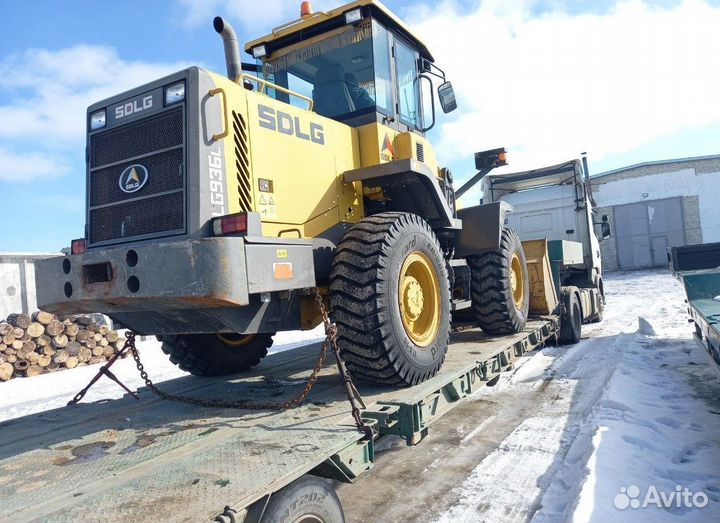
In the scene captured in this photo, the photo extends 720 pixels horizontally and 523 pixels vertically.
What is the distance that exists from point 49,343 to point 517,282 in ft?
28.9

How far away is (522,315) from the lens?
6.07 m

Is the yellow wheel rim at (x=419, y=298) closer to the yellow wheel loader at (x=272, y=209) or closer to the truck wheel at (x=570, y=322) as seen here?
the yellow wheel loader at (x=272, y=209)

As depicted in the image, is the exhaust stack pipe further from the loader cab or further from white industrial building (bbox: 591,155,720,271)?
white industrial building (bbox: 591,155,720,271)

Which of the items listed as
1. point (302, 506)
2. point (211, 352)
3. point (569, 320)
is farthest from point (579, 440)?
point (569, 320)

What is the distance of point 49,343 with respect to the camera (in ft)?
33.0

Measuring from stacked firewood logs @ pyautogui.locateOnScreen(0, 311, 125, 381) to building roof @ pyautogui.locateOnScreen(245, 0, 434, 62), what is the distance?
7.62m

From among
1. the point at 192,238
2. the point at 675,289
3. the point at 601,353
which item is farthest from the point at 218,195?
the point at 675,289

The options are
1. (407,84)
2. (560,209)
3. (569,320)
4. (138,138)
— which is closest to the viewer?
(138,138)

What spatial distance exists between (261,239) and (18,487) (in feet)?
5.74

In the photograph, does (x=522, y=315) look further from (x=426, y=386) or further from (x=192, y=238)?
(x=192, y=238)

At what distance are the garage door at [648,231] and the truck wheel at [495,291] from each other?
25.4m

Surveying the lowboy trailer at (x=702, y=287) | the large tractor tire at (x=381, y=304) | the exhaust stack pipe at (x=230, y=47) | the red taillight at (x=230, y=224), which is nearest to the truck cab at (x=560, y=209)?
the lowboy trailer at (x=702, y=287)

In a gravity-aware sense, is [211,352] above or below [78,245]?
below

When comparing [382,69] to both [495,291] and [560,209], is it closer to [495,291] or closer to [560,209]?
[495,291]
